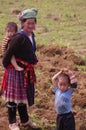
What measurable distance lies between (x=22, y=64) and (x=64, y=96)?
714 millimetres

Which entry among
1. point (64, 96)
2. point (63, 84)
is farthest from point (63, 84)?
point (64, 96)

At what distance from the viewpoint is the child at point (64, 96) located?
4.79 meters

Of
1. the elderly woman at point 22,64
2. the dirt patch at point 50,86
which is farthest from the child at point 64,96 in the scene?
the dirt patch at point 50,86

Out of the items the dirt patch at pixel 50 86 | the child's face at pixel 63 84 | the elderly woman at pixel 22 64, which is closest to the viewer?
the child's face at pixel 63 84

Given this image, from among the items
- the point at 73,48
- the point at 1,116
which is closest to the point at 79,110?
the point at 1,116

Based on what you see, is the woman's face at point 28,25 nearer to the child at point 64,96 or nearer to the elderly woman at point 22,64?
the elderly woman at point 22,64

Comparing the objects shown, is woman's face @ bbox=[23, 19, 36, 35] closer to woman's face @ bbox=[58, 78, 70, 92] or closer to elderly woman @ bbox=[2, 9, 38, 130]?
elderly woman @ bbox=[2, 9, 38, 130]

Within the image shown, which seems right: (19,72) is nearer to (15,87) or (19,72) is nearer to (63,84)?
(15,87)

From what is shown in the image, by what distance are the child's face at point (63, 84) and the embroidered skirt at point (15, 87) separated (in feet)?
1.93

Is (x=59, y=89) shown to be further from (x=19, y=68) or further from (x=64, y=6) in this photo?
(x=64, y=6)

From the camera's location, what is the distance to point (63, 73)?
4.82 m

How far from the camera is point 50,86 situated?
7.24 m

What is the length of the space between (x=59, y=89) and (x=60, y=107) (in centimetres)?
20

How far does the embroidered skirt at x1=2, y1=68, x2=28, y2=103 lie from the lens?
5.21 m
